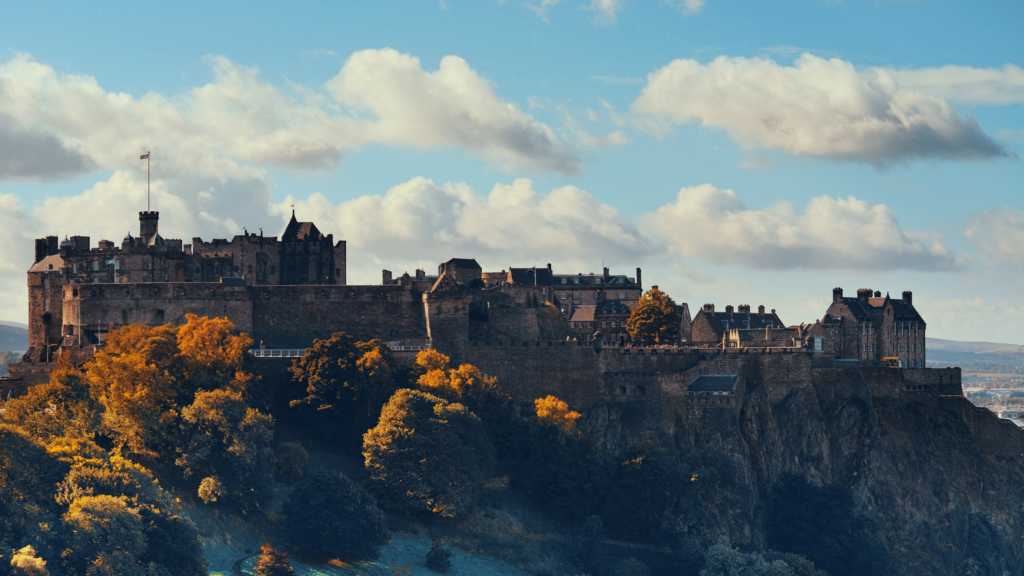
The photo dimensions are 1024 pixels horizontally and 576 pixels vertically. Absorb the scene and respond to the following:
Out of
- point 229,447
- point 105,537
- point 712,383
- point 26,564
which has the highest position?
point 712,383

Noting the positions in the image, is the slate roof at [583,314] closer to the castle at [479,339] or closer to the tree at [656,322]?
the tree at [656,322]

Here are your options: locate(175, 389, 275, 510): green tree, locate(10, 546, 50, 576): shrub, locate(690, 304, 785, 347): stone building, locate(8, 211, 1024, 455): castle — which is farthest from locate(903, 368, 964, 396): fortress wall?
locate(10, 546, 50, 576): shrub

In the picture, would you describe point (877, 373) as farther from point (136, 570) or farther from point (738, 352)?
point (136, 570)

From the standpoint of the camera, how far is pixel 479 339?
87.2 meters

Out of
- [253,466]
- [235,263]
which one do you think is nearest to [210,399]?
[253,466]

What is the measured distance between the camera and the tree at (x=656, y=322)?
325 ft

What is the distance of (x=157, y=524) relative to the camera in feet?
194

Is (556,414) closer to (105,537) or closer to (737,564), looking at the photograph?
(737,564)

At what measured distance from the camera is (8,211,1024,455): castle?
84250 millimetres

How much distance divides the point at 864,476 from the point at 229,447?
4308 centimetres

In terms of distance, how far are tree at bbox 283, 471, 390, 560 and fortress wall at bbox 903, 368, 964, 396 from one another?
41330mm

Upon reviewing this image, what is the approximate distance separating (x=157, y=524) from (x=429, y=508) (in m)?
18.1

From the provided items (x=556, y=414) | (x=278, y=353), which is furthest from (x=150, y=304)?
(x=556, y=414)

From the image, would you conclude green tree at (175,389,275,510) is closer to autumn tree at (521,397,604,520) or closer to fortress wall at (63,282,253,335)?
fortress wall at (63,282,253,335)
